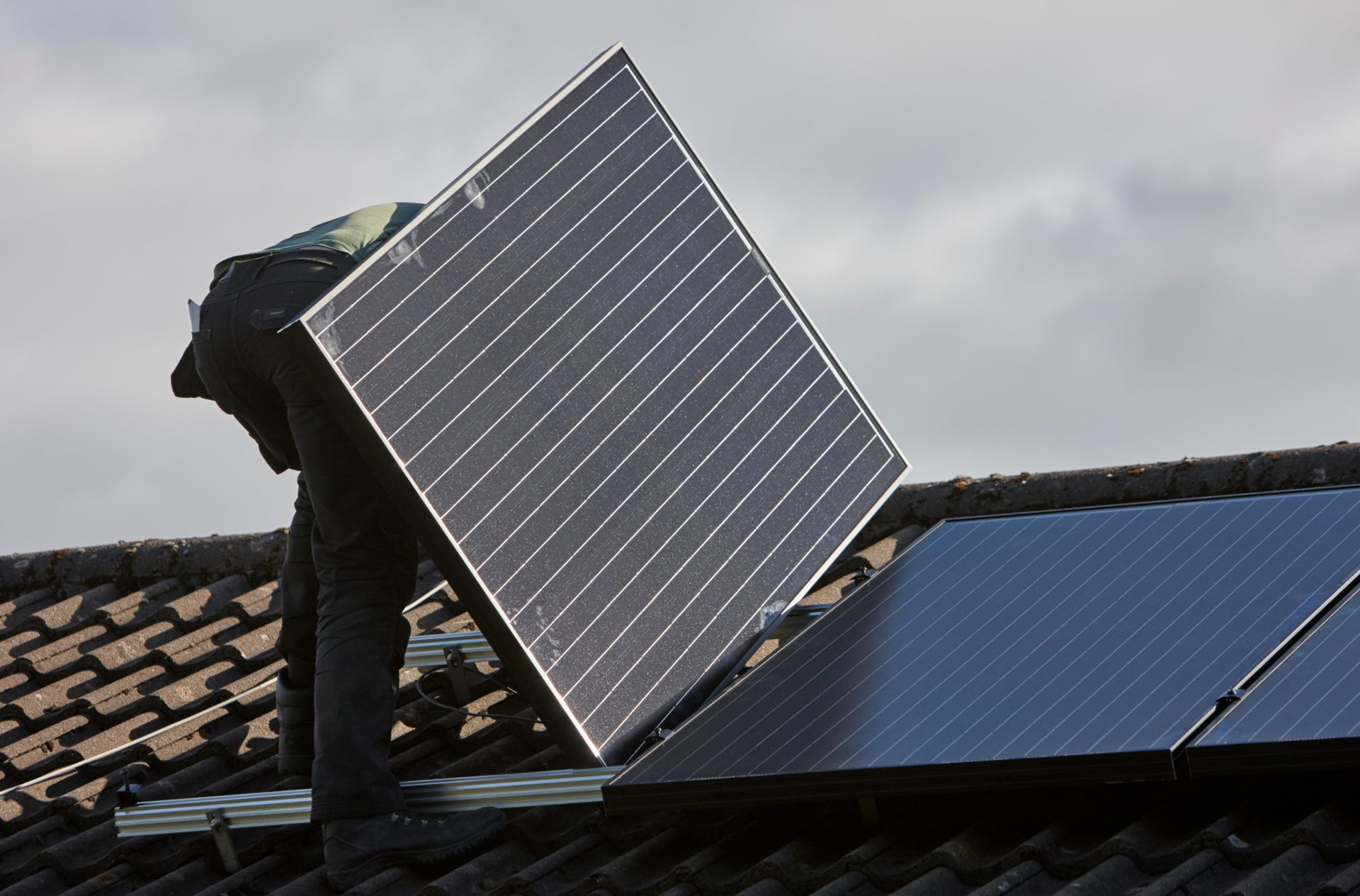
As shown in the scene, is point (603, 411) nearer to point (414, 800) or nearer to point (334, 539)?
point (334, 539)

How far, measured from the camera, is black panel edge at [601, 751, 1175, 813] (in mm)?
3305

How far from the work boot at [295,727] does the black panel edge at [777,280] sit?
72.8 inches

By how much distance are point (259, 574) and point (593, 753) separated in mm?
3660

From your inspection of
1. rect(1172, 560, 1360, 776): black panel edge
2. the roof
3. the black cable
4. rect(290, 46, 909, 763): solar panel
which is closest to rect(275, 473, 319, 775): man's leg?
the roof

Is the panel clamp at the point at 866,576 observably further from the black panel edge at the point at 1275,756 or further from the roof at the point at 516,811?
the black panel edge at the point at 1275,756

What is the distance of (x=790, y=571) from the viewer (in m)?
4.55

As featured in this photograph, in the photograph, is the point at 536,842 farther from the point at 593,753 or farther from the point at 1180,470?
the point at 1180,470

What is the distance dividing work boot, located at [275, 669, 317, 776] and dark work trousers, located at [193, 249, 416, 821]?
526 millimetres

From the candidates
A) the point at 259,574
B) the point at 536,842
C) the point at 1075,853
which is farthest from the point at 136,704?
the point at 1075,853

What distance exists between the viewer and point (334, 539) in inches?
165

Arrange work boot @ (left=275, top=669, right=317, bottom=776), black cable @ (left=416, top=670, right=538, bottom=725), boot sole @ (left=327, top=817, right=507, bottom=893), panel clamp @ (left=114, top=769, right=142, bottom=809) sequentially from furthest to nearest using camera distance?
work boot @ (left=275, top=669, right=317, bottom=776) → black cable @ (left=416, top=670, right=538, bottom=725) → panel clamp @ (left=114, top=769, right=142, bottom=809) → boot sole @ (left=327, top=817, right=507, bottom=893)

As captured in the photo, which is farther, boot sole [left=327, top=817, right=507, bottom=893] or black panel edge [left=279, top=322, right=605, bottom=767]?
boot sole [left=327, top=817, right=507, bottom=893]

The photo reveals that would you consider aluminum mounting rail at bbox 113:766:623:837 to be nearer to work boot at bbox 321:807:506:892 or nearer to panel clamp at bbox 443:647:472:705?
work boot at bbox 321:807:506:892

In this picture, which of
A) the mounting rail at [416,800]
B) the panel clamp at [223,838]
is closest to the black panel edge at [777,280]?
the mounting rail at [416,800]
